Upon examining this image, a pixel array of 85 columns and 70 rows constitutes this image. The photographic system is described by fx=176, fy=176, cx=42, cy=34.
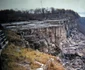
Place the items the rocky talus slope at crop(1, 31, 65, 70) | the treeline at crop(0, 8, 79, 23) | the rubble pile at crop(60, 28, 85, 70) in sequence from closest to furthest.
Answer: the rocky talus slope at crop(1, 31, 65, 70) → the treeline at crop(0, 8, 79, 23) → the rubble pile at crop(60, 28, 85, 70)

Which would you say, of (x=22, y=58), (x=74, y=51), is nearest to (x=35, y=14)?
(x=22, y=58)

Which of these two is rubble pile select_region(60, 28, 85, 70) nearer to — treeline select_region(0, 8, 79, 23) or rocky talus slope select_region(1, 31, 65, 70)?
rocky talus slope select_region(1, 31, 65, 70)

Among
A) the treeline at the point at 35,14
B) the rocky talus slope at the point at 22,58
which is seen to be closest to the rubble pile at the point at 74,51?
the rocky talus slope at the point at 22,58

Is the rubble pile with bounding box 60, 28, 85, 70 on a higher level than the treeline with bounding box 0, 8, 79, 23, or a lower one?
lower

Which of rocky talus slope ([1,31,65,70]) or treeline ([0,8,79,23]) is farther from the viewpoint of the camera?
treeline ([0,8,79,23])

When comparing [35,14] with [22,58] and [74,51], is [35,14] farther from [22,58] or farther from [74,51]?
[74,51]

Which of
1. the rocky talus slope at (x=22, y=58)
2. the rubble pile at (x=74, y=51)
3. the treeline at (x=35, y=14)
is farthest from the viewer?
the rubble pile at (x=74, y=51)

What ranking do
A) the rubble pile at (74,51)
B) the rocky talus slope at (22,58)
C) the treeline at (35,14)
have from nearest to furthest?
the rocky talus slope at (22,58)
the treeline at (35,14)
the rubble pile at (74,51)

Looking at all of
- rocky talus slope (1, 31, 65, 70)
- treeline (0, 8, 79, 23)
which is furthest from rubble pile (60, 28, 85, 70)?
treeline (0, 8, 79, 23)

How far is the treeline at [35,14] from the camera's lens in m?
3.50

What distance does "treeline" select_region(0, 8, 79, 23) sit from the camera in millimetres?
3497

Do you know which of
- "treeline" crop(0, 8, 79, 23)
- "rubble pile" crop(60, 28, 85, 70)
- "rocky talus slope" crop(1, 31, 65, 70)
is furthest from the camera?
"rubble pile" crop(60, 28, 85, 70)

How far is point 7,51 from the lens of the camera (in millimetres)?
3238

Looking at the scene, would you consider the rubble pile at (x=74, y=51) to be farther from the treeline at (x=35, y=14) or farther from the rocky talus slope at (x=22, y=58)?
the treeline at (x=35, y=14)
